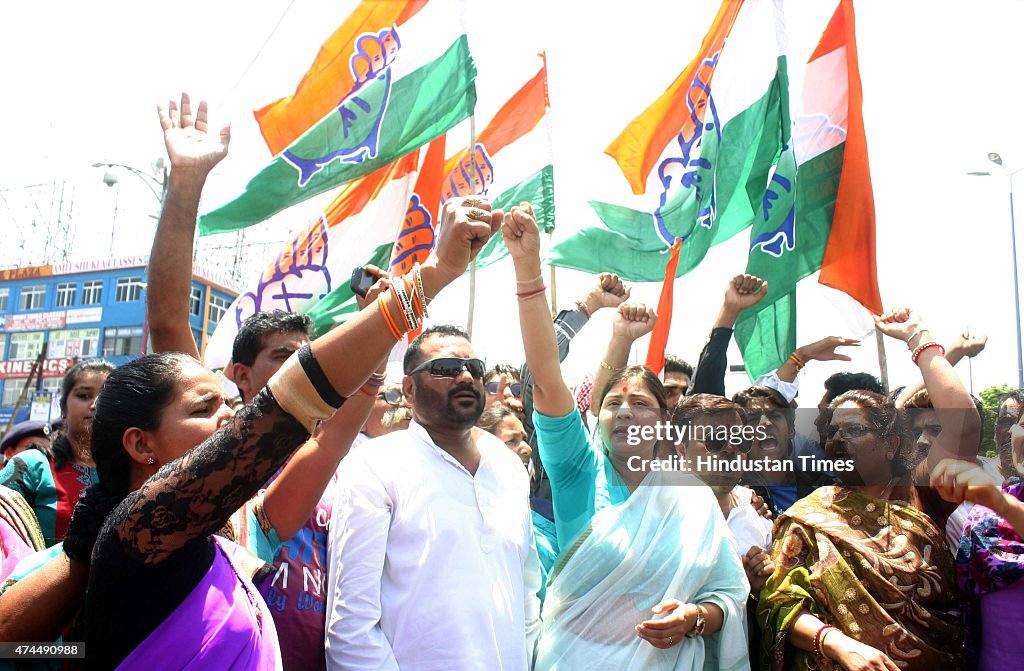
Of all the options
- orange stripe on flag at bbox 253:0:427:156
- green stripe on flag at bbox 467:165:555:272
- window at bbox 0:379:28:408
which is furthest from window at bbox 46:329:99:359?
orange stripe on flag at bbox 253:0:427:156

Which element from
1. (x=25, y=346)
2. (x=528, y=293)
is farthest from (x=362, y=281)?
(x=25, y=346)

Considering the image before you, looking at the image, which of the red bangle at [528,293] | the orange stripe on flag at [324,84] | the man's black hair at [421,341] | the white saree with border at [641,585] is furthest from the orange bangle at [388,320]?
the orange stripe on flag at [324,84]

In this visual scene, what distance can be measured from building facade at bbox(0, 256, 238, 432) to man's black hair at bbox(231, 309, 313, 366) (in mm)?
41594

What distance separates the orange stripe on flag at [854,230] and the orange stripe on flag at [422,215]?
3.18 m

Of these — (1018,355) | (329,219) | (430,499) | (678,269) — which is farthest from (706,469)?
(1018,355)

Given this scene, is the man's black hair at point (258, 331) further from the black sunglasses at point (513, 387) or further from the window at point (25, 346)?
the window at point (25, 346)

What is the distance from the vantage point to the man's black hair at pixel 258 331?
9.54 ft

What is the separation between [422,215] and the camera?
7.43m

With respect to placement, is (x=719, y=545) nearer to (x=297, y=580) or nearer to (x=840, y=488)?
(x=840, y=488)

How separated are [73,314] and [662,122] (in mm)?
46081

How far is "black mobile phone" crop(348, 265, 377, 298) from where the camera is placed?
6.01 feet

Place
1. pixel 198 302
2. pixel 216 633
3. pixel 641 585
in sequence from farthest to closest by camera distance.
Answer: pixel 198 302
pixel 641 585
pixel 216 633

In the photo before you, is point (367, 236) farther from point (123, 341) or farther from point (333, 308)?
point (123, 341)

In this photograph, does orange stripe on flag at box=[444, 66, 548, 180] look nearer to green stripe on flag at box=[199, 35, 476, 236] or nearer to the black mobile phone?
green stripe on flag at box=[199, 35, 476, 236]
